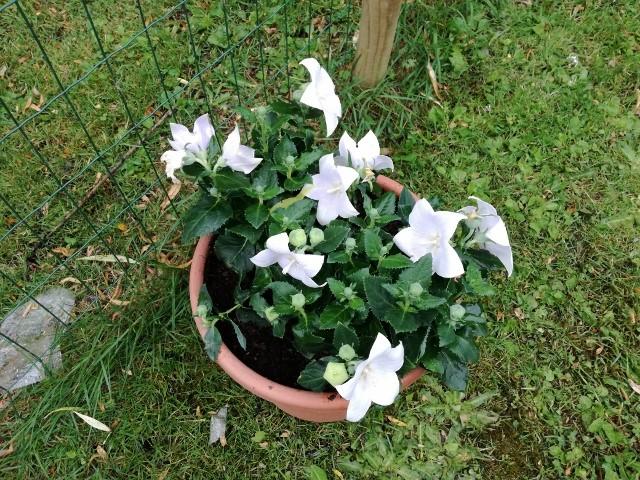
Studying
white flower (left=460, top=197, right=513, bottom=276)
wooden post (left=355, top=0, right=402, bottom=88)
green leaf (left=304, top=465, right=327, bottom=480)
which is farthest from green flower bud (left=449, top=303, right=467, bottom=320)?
wooden post (left=355, top=0, right=402, bottom=88)

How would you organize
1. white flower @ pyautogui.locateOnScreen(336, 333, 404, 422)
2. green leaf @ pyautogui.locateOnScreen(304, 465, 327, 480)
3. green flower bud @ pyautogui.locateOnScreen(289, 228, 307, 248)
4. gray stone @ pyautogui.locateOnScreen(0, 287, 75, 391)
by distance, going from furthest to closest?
gray stone @ pyautogui.locateOnScreen(0, 287, 75, 391) < green leaf @ pyautogui.locateOnScreen(304, 465, 327, 480) < green flower bud @ pyautogui.locateOnScreen(289, 228, 307, 248) < white flower @ pyautogui.locateOnScreen(336, 333, 404, 422)

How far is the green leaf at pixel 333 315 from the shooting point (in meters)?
1.53

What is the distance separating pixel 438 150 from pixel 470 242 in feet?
3.67

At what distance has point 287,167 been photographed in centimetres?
162

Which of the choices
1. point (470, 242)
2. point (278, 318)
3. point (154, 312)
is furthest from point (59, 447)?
point (470, 242)

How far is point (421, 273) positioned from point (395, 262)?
93 millimetres

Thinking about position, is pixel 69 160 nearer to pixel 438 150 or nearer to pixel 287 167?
pixel 287 167

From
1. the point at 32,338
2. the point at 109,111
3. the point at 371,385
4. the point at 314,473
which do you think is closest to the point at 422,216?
the point at 371,385

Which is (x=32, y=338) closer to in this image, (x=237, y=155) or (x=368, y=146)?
(x=237, y=155)

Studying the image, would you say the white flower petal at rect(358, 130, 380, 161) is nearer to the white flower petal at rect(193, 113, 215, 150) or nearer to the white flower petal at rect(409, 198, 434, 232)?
the white flower petal at rect(409, 198, 434, 232)

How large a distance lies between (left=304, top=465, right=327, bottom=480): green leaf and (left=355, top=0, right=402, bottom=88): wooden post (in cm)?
151

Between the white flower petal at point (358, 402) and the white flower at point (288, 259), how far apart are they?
0.87ft

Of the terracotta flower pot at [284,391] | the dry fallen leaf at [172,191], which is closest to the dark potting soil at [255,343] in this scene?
the terracotta flower pot at [284,391]

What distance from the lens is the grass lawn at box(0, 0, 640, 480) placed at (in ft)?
6.83
